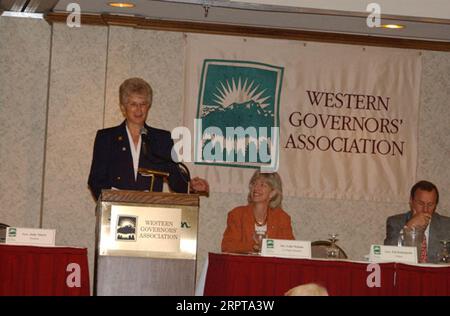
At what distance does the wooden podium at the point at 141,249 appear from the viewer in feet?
16.8

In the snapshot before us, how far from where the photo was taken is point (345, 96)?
8.41 meters

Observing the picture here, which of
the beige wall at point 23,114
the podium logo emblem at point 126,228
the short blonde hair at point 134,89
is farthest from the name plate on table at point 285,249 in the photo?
the beige wall at point 23,114

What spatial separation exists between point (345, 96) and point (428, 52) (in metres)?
0.85

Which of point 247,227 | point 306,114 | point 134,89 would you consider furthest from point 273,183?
point 306,114

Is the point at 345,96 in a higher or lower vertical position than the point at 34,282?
higher

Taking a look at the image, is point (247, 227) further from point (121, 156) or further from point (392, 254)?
point (392, 254)

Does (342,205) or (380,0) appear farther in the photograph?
(342,205)

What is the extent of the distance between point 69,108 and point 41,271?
9.10 feet

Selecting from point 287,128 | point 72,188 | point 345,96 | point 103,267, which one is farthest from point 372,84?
point 103,267

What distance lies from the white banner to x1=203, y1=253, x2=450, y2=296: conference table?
2687 mm

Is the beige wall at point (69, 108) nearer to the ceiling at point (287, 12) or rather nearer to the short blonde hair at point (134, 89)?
the ceiling at point (287, 12)

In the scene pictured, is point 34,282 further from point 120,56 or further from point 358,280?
point 120,56

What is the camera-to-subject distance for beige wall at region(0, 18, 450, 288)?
25.8ft

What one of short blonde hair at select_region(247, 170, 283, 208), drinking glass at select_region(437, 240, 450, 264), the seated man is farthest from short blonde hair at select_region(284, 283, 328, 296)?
short blonde hair at select_region(247, 170, 283, 208)
